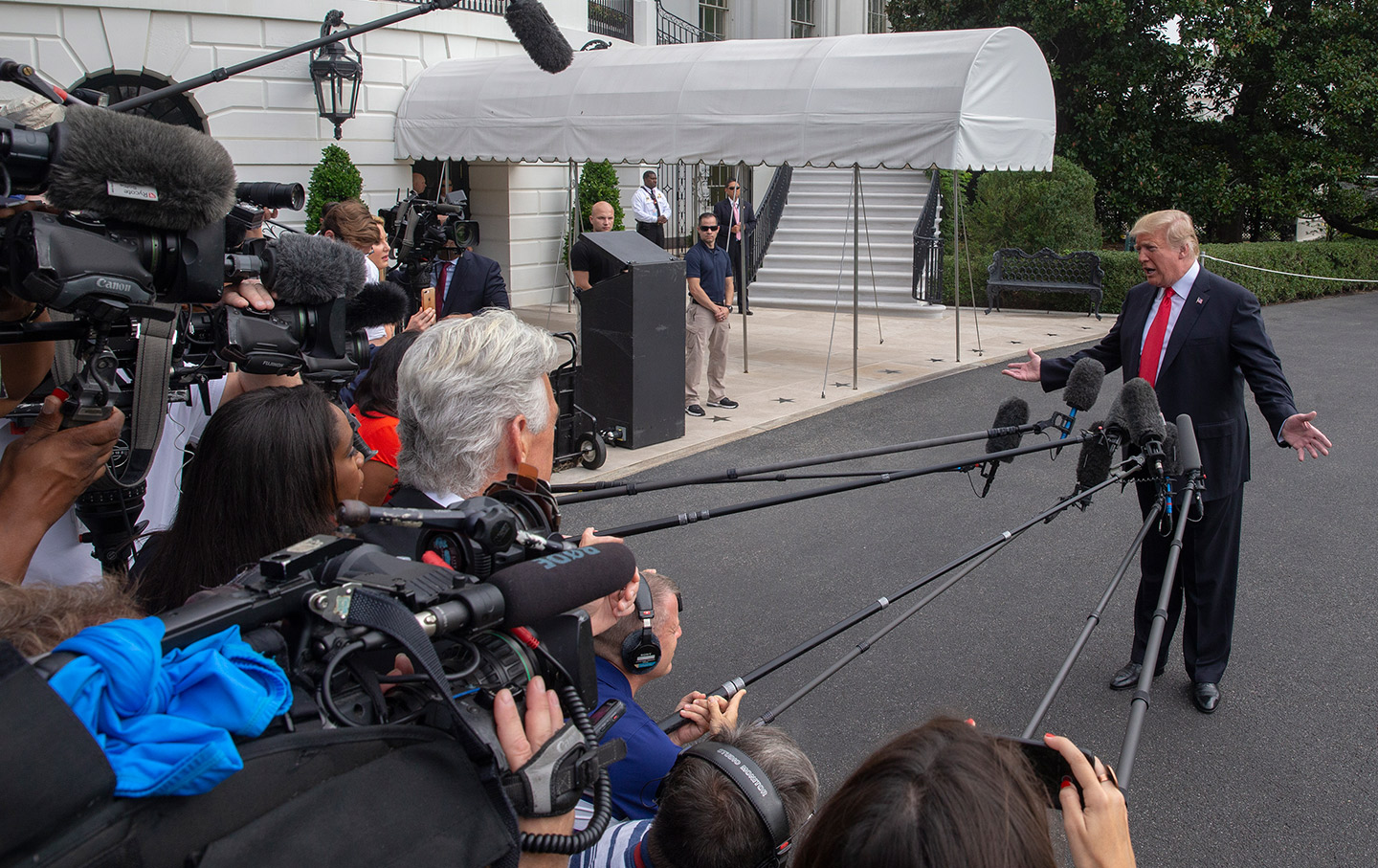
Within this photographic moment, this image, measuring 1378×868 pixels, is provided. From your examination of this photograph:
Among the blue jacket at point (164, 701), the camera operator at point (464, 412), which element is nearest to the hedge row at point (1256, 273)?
the camera operator at point (464, 412)

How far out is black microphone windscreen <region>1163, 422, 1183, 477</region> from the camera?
378 cm

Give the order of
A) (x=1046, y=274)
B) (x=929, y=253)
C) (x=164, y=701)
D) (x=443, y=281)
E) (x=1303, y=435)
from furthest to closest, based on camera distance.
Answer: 1. (x=929, y=253)
2. (x=1046, y=274)
3. (x=443, y=281)
4. (x=1303, y=435)
5. (x=164, y=701)

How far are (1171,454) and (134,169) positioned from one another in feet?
11.5

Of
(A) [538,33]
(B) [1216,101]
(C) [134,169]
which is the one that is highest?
(B) [1216,101]

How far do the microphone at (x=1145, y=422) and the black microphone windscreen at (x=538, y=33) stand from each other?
338 cm

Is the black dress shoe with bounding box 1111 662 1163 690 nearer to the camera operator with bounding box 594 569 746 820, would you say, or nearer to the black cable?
the camera operator with bounding box 594 569 746 820

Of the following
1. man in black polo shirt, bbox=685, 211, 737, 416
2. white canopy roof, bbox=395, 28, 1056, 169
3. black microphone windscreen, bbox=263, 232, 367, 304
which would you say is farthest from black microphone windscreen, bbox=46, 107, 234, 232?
white canopy roof, bbox=395, 28, 1056, 169

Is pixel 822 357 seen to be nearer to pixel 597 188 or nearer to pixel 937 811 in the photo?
pixel 597 188

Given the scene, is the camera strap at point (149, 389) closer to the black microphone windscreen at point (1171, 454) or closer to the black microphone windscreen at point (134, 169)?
the black microphone windscreen at point (134, 169)

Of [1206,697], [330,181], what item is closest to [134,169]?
[1206,697]

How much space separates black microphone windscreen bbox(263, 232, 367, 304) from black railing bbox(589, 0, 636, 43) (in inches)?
651

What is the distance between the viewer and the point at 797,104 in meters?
10.5

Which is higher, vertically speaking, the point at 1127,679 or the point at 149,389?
the point at 149,389

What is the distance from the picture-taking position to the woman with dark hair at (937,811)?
1.31 m
